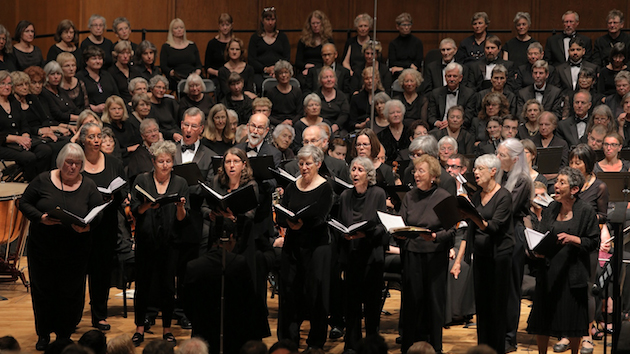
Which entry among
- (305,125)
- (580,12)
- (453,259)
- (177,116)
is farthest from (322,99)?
(580,12)

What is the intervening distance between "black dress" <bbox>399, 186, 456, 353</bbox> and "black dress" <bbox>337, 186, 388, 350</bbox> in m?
0.18

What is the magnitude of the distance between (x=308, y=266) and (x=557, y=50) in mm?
5280

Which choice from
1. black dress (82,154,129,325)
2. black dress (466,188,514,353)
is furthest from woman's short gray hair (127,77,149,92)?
black dress (466,188,514,353)

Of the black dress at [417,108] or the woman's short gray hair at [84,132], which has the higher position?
the black dress at [417,108]

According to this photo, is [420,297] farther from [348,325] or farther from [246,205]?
[246,205]

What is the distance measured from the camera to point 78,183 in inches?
196

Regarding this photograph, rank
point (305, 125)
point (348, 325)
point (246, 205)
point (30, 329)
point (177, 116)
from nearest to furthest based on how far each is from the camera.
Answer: point (246, 205) → point (348, 325) → point (30, 329) → point (305, 125) → point (177, 116)

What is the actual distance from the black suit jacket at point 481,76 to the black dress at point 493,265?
12.6 ft

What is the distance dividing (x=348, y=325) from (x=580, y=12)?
7217mm

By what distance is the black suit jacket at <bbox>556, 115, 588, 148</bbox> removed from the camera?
25.1 feet

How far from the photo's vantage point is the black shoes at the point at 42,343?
5.02m

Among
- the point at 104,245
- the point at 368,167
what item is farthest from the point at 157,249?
the point at 368,167

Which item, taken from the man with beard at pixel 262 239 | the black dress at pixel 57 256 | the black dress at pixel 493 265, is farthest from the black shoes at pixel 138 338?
the black dress at pixel 493 265

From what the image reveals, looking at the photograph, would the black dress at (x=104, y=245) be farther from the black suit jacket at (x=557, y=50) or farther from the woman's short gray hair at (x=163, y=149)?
the black suit jacket at (x=557, y=50)
